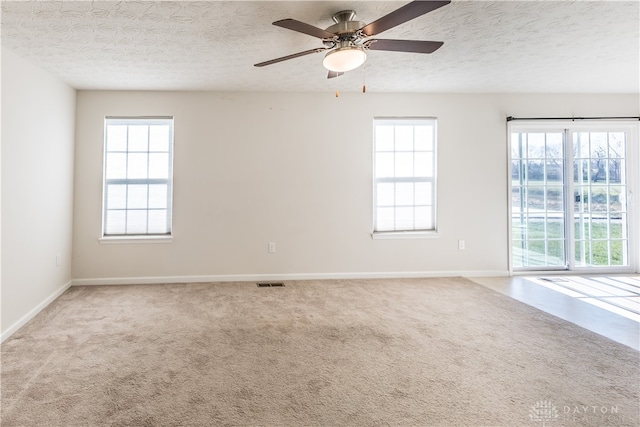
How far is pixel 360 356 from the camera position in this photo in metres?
2.22

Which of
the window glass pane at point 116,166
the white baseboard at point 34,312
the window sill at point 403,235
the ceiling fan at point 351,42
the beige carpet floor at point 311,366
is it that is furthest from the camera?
the window sill at point 403,235

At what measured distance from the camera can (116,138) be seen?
4066mm

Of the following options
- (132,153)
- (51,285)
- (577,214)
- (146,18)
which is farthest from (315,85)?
(577,214)

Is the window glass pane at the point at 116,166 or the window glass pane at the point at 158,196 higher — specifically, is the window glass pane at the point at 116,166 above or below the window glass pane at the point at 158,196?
above

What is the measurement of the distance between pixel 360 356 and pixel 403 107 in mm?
3327

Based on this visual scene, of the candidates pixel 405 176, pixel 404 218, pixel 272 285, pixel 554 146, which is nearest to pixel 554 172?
pixel 554 146

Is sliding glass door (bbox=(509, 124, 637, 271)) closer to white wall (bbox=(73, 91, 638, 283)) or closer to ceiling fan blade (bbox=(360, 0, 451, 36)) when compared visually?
white wall (bbox=(73, 91, 638, 283))

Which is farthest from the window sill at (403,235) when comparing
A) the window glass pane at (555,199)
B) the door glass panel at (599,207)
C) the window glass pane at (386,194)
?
the door glass panel at (599,207)

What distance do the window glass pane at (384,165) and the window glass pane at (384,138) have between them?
0.32ft

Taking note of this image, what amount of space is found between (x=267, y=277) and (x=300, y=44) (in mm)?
2773

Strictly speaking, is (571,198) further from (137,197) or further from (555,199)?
(137,197)

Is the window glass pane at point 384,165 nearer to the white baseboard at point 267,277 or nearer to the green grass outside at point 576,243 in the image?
the white baseboard at point 267,277

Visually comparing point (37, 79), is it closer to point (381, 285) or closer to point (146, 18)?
point (146, 18)

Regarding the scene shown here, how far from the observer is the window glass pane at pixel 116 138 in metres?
4.05
